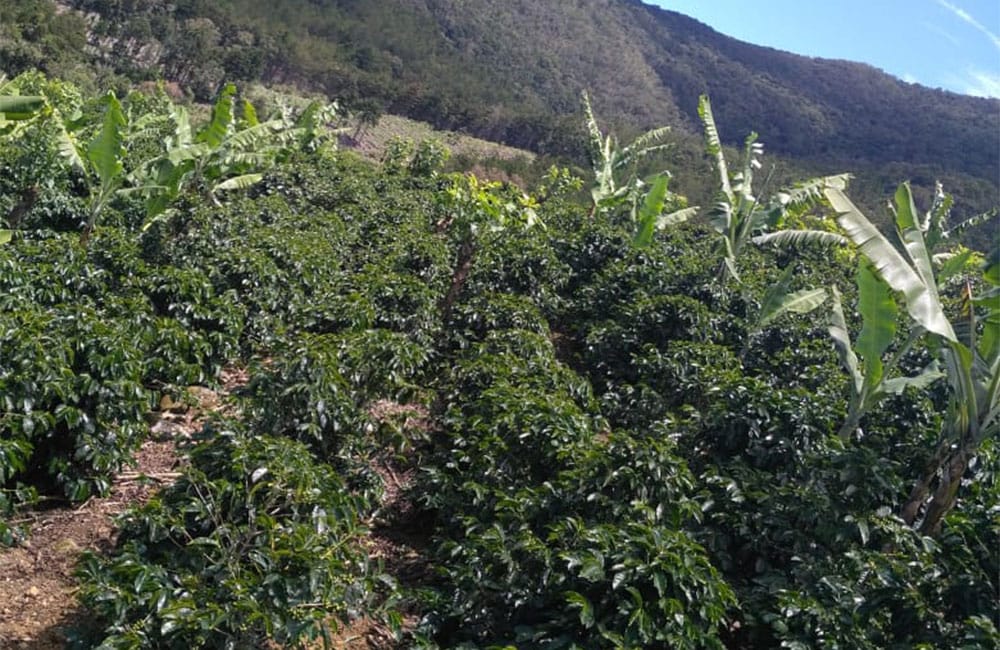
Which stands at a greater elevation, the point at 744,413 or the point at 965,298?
the point at 965,298

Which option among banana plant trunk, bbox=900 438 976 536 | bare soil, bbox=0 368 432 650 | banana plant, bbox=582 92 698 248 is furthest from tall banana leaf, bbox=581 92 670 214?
banana plant trunk, bbox=900 438 976 536

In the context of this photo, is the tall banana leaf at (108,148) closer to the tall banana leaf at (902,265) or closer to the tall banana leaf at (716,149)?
the tall banana leaf at (716,149)

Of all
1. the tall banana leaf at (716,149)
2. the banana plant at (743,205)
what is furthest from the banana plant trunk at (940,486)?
the tall banana leaf at (716,149)

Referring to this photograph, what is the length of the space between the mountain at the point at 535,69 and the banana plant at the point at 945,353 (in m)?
35.4

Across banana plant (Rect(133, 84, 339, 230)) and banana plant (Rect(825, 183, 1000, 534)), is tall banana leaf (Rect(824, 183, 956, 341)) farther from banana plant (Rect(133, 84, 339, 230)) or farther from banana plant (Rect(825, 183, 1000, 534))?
banana plant (Rect(133, 84, 339, 230))

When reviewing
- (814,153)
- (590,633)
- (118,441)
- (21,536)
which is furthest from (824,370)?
(814,153)

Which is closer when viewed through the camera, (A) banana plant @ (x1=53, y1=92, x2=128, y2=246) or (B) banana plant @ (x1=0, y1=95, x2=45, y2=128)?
(B) banana plant @ (x1=0, y1=95, x2=45, y2=128)

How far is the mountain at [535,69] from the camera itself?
45.2 meters

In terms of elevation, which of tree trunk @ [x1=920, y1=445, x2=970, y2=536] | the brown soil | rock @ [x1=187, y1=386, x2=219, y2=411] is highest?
tree trunk @ [x1=920, y1=445, x2=970, y2=536]

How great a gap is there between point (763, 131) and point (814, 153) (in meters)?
7.11

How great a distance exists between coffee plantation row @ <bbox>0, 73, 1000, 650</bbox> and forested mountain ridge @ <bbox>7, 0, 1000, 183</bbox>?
30.8m

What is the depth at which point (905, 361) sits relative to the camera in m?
9.38

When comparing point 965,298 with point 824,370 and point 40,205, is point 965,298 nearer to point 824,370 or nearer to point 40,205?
point 824,370

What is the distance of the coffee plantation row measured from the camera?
3900 millimetres
